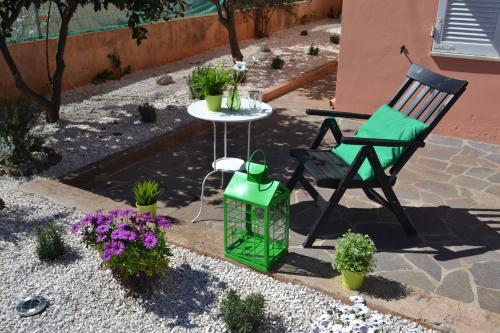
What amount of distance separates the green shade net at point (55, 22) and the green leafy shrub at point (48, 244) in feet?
16.9

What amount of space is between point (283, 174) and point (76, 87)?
5100 millimetres

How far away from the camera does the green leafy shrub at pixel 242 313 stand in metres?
2.85

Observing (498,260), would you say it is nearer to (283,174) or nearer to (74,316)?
(283,174)

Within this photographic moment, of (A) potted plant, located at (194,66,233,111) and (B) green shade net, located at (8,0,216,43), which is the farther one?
(B) green shade net, located at (8,0,216,43)

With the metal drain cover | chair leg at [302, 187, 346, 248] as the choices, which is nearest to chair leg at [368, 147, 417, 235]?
chair leg at [302, 187, 346, 248]

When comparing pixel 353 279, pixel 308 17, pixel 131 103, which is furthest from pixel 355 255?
pixel 308 17

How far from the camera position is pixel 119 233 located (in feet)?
10.2

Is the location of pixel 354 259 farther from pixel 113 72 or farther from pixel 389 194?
pixel 113 72

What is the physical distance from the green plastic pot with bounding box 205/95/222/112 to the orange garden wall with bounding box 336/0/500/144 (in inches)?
119

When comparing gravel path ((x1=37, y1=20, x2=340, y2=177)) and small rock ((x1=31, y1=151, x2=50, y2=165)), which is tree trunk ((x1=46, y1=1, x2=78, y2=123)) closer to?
gravel path ((x1=37, y1=20, x2=340, y2=177))

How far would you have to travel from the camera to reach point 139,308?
3.18 m

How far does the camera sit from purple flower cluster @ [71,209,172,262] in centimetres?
306

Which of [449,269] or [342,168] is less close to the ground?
[342,168]

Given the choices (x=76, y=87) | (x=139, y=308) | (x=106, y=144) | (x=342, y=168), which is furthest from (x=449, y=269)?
(x=76, y=87)
